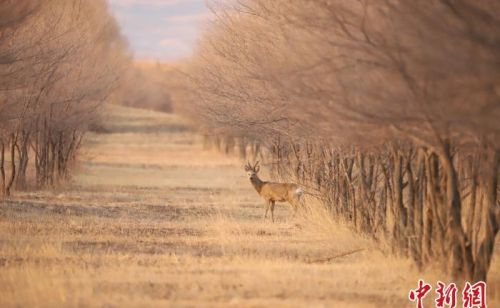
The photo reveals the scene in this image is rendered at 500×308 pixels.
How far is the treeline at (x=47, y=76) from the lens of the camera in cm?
1744

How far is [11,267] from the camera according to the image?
42.6 feet

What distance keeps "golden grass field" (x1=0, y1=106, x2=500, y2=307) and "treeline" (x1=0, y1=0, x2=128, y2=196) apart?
1.92m

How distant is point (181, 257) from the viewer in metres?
14.7

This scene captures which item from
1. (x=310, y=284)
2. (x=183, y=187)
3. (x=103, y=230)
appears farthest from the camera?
(x=183, y=187)

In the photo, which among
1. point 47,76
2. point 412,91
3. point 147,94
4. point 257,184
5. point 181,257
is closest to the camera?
point 412,91

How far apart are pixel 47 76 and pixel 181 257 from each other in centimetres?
957

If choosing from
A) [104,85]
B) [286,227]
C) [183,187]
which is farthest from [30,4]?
[183,187]

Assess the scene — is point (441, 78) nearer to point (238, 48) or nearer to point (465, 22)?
point (465, 22)

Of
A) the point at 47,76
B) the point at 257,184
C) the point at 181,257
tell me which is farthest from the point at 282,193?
the point at 181,257

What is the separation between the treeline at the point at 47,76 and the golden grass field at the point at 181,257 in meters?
1.92

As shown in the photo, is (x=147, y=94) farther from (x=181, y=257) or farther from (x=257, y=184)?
(x=181, y=257)

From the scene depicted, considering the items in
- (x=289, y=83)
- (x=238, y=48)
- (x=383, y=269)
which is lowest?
(x=383, y=269)

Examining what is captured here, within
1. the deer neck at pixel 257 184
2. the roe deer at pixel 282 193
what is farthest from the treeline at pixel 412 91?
the deer neck at pixel 257 184

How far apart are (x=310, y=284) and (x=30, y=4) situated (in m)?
7.58
